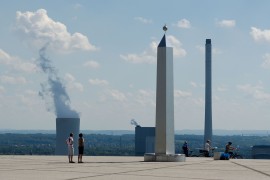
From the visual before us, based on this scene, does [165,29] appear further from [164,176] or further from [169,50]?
[164,176]

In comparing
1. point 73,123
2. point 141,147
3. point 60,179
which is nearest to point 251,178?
point 60,179

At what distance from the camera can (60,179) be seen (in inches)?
848

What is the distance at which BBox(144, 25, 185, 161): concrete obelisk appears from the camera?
1480 inches

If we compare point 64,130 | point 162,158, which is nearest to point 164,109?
point 162,158

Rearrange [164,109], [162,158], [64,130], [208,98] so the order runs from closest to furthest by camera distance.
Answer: [162,158]
[164,109]
[64,130]
[208,98]

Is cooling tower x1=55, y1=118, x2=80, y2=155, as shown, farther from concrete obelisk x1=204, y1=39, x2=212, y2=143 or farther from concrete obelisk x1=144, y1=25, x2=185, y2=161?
concrete obelisk x1=144, y1=25, x2=185, y2=161

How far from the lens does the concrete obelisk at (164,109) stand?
123ft

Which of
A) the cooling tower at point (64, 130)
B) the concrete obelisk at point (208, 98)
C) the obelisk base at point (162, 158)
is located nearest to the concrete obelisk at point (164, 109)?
the obelisk base at point (162, 158)

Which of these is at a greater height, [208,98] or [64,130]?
[208,98]

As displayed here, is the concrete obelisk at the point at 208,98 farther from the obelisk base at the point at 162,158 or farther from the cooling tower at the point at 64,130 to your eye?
the obelisk base at the point at 162,158

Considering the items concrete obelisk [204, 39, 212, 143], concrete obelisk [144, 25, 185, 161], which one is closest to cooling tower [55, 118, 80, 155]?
concrete obelisk [204, 39, 212, 143]

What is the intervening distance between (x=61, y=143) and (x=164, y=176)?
119m

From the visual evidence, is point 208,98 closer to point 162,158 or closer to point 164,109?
point 164,109

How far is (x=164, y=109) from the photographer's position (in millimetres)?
37500
